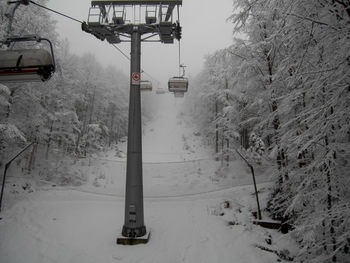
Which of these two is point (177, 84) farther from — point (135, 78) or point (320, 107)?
point (320, 107)

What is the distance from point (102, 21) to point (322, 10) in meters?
7.05

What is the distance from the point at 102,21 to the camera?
305 inches

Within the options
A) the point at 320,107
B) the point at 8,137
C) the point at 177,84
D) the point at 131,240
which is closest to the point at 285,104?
the point at 320,107

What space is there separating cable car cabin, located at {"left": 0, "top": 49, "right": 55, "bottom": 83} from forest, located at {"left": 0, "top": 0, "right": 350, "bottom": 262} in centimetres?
375

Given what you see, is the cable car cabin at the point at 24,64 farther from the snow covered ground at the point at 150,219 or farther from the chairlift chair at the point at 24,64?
the snow covered ground at the point at 150,219

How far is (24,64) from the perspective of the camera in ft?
11.7

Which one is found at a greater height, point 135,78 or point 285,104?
point 135,78

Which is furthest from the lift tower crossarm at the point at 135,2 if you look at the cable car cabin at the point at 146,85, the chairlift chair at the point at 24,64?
the chairlift chair at the point at 24,64

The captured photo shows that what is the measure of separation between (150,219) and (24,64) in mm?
7273

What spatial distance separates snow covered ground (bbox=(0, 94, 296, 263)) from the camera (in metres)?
6.07

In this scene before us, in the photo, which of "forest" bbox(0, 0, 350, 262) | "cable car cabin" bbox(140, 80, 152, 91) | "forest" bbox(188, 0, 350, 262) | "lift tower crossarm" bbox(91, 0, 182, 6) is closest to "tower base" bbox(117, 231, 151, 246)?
"forest" bbox(188, 0, 350, 262)

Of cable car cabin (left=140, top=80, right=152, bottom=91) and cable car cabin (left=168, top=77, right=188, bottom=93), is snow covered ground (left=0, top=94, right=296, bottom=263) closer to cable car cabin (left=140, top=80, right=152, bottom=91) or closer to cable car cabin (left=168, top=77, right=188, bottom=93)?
cable car cabin (left=168, top=77, right=188, bottom=93)

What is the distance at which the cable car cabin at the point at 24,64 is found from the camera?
3.52 metres

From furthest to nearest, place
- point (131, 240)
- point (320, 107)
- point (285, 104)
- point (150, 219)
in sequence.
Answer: point (150, 219), point (131, 240), point (285, 104), point (320, 107)
